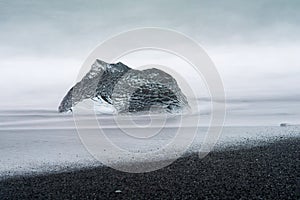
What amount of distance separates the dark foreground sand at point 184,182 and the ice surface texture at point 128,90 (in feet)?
88.4

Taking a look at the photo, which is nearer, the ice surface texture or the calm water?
the calm water

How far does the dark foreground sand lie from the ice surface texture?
2695 cm

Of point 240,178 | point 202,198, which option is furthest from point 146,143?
point 202,198

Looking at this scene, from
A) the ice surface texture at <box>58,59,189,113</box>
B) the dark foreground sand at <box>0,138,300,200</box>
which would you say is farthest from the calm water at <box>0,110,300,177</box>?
the ice surface texture at <box>58,59,189,113</box>

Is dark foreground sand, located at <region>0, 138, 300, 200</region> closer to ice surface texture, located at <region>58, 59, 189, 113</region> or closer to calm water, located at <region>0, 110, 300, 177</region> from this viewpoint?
calm water, located at <region>0, 110, 300, 177</region>

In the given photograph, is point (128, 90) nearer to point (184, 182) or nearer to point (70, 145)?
point (70, 145)

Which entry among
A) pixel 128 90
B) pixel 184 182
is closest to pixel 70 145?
pixel 184 182

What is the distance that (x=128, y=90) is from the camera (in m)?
47.2

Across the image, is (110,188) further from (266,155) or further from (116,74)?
(116,74)

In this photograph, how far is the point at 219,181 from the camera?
40.2 feet

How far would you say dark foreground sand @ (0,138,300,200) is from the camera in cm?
1100

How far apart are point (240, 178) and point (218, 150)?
18.0 ft

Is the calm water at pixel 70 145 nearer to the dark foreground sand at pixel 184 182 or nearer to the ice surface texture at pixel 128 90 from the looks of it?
the dark foreground sand at pixel 184 182

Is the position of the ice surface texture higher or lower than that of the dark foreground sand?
higher
